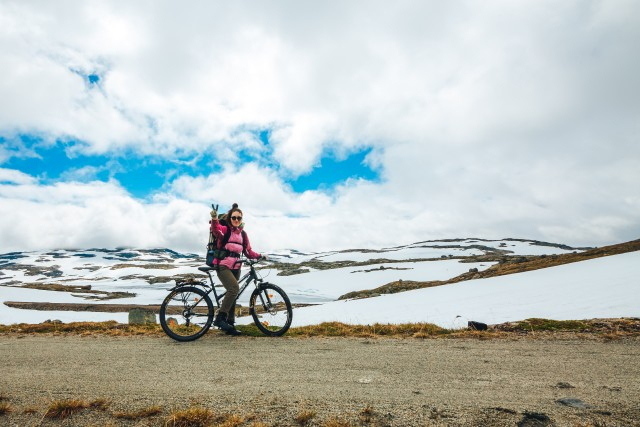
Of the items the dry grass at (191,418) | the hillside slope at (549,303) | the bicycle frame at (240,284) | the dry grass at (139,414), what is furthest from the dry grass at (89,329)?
the hillside slope at (549,303)

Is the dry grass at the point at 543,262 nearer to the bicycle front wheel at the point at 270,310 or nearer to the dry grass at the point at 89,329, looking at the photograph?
the bicycle front wheel at the point at 270,310

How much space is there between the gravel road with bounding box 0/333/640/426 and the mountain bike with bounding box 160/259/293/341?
116cm

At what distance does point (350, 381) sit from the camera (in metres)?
4.71

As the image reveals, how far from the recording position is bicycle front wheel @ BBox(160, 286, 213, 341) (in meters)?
8.45

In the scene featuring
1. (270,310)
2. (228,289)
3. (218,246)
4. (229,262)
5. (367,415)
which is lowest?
(367,415)

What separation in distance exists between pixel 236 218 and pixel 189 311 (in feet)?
8.63


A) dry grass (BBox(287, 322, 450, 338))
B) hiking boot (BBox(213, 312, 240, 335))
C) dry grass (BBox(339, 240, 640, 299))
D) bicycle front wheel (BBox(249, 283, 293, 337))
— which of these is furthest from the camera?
dry grass (BBox(339, 240, 640, 299))

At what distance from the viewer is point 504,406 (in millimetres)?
3645

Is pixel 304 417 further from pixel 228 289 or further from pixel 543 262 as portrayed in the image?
pixel 543 262

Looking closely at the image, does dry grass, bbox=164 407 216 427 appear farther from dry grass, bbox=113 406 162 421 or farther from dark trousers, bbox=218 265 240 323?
dark trousers, bbox=218 265 240 323

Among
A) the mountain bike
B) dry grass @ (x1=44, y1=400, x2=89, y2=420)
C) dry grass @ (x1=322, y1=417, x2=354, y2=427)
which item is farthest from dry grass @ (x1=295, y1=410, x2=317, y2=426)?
the mountain bike

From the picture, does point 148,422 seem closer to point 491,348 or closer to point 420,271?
point 491,348

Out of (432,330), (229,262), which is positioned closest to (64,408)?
(229,262)

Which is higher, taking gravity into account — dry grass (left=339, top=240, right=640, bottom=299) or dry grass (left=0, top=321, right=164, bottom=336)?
dry grass (left=339, top=240, right=640, bottom=299)
